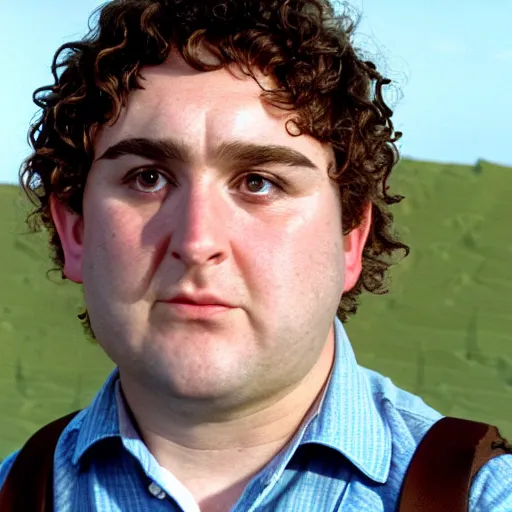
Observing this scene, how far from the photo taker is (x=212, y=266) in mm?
1310

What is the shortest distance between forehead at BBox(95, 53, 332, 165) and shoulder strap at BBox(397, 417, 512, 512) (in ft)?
1.72

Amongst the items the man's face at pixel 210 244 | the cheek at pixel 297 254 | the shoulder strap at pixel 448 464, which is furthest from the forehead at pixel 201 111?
the shoulder strap at pixel 448 464

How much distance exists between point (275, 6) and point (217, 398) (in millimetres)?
738

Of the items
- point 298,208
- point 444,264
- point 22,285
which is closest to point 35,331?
point 22,285

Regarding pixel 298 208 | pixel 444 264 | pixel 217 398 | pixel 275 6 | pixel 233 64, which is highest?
pixel 444 264

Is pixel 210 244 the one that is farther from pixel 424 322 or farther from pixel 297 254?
pixel 424 322

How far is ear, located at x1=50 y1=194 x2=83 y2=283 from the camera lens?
5.29 feet

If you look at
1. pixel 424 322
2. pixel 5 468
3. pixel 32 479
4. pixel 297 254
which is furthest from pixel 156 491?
pixel 424 322

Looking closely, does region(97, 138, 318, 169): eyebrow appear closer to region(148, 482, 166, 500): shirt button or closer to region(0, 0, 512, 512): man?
region(0, 0, 512, 512): man

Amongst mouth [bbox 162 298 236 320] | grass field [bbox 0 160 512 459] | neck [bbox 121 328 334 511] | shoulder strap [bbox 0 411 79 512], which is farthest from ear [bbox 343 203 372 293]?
grass field [bbox 0 160 512 459]

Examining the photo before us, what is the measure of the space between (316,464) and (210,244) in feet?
1.42

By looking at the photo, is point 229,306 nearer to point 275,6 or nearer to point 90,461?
point 90,461

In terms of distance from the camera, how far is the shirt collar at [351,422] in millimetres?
1394

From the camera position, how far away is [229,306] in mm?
1331
